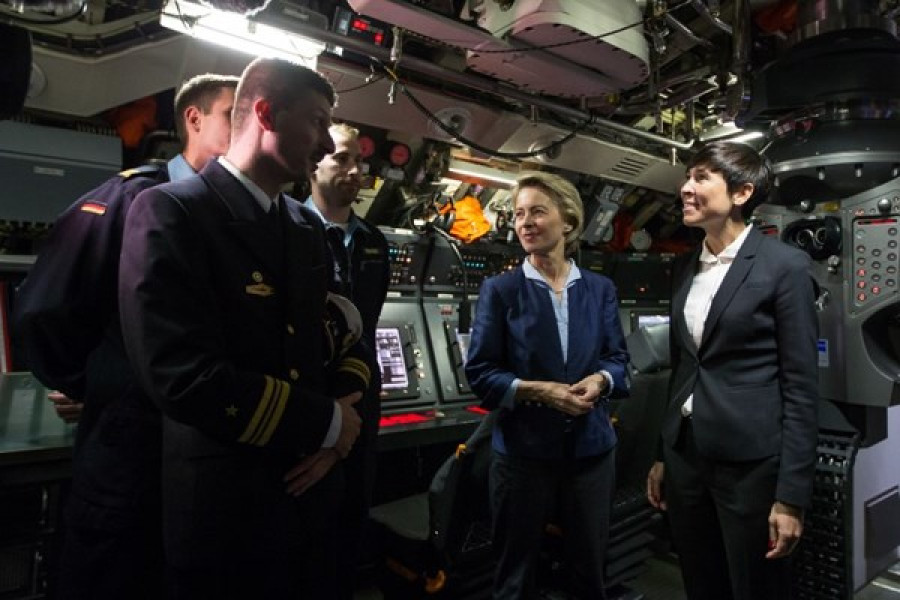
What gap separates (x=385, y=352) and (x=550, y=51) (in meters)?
1.87

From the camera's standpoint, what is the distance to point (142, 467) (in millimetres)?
1271

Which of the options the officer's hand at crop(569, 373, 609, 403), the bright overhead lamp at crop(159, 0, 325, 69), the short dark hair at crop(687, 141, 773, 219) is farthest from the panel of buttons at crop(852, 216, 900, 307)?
the bright overhead lamp at crop(159, 0, 325, 69)

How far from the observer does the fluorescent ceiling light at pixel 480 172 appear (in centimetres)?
426

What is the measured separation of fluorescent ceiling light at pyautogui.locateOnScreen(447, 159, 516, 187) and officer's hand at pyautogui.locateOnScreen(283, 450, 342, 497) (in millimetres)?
3186

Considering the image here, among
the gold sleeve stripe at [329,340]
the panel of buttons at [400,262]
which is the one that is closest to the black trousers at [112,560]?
the gold sleeve stripe at [329,340]

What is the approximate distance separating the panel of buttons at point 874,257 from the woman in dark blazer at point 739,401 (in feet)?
2.98

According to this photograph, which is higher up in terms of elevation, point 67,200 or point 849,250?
point 67,200

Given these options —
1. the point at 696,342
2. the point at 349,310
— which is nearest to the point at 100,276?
the point at 349,310

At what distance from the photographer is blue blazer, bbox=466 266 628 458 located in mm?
1850

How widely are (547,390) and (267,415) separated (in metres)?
1.02

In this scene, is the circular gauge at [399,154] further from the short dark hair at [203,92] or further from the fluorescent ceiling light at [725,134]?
the fluorescent ceiling light at [725,134]

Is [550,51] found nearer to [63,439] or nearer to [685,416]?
[685,416]

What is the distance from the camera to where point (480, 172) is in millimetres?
4410

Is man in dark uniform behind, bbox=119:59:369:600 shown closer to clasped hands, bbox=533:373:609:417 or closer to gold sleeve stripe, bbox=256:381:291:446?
gold sleeve stripe, bbox=256:381:291:446
